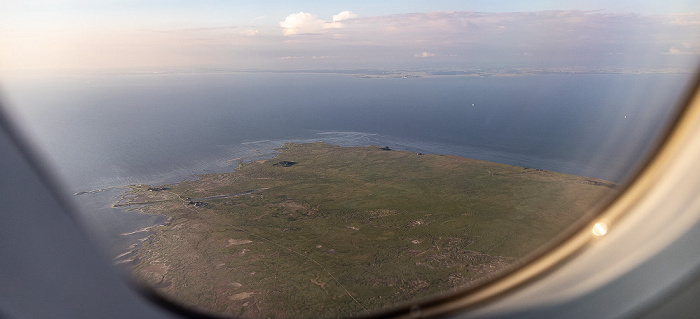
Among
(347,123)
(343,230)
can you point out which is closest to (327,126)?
(347,123)

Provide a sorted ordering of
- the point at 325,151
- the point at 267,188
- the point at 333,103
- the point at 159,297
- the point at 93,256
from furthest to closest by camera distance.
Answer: the point at 333,103
the point at 325,151
the point at 267,188
the point at 159,297
the point at 93,256

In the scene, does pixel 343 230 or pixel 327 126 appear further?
pixel 327 126

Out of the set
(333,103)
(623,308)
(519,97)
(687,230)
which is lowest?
(333,103)

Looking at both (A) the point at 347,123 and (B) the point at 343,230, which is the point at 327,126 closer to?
(A) the point at 347,123

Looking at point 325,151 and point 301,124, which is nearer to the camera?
point 325,151

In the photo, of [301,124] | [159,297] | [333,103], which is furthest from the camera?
[333,103]

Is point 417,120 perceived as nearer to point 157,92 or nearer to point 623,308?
point 157,92

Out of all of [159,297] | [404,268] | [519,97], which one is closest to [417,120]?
[519,97]

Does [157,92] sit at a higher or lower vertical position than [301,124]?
higher
